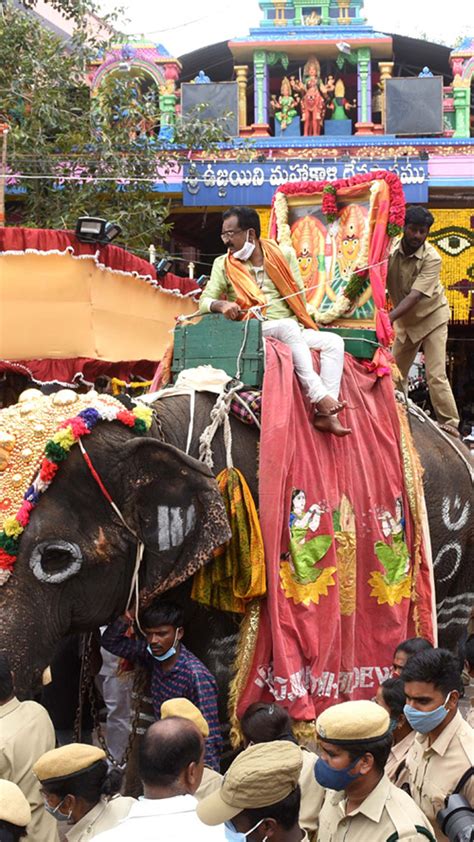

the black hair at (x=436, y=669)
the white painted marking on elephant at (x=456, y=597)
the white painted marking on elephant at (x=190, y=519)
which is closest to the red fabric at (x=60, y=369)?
the white painted marking on elephant at (x=456, y=597)

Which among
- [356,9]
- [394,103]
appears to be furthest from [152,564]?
[356,9]

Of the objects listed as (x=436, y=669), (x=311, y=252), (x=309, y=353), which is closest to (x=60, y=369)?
(x=311, y=252)

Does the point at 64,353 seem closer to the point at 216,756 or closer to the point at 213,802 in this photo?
the point at 216,756

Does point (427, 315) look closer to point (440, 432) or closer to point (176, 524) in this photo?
point (440, 432)

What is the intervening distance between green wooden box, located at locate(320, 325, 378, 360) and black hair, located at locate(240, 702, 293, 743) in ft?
7.98

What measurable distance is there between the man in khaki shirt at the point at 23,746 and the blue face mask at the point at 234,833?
1.18 meters

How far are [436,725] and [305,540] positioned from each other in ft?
5.03

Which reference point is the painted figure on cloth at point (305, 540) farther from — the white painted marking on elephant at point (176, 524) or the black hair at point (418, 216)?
the black hair at point (418, 216)

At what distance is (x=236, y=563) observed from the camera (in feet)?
16.3

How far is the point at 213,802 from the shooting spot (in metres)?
3.16

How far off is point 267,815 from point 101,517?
1.75 m

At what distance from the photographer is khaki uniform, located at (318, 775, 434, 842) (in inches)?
129

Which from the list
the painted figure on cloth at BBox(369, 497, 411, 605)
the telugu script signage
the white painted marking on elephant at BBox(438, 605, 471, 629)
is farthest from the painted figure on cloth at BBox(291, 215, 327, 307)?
the telugu script signage

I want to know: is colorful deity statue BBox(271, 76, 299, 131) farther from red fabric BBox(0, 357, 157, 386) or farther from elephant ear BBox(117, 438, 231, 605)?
elephant ear BBox(117, 438, 231, 605)
